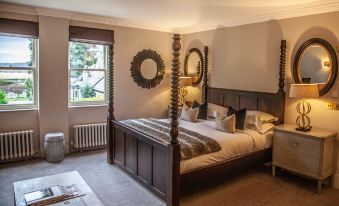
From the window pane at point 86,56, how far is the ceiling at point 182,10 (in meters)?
0.53

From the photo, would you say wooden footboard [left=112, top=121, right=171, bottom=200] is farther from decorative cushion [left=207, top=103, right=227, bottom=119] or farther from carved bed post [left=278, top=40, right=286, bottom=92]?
carved bed post [left=278, top=40, right=286, bottom=92]

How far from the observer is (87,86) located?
5348 millimetres

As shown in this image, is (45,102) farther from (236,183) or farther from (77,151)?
(236,183)

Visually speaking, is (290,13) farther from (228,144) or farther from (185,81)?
(185,81)

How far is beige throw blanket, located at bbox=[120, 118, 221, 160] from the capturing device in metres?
3.23

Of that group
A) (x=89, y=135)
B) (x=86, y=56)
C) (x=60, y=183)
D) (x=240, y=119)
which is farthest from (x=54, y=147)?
(x=240, y=119)

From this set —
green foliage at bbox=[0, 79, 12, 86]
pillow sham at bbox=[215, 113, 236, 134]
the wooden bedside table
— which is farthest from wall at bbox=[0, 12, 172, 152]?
the wooden bedside table

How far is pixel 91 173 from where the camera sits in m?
4.09

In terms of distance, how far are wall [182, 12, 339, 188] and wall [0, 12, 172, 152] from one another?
1.30 meters

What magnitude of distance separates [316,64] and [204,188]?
237cm

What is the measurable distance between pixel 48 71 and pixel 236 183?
3.55 m

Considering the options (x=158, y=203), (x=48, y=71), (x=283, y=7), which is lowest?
(x=158, y=203)

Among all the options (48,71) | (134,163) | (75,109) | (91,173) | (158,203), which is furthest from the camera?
(75,109)

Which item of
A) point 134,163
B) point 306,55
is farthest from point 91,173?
point 306,55
